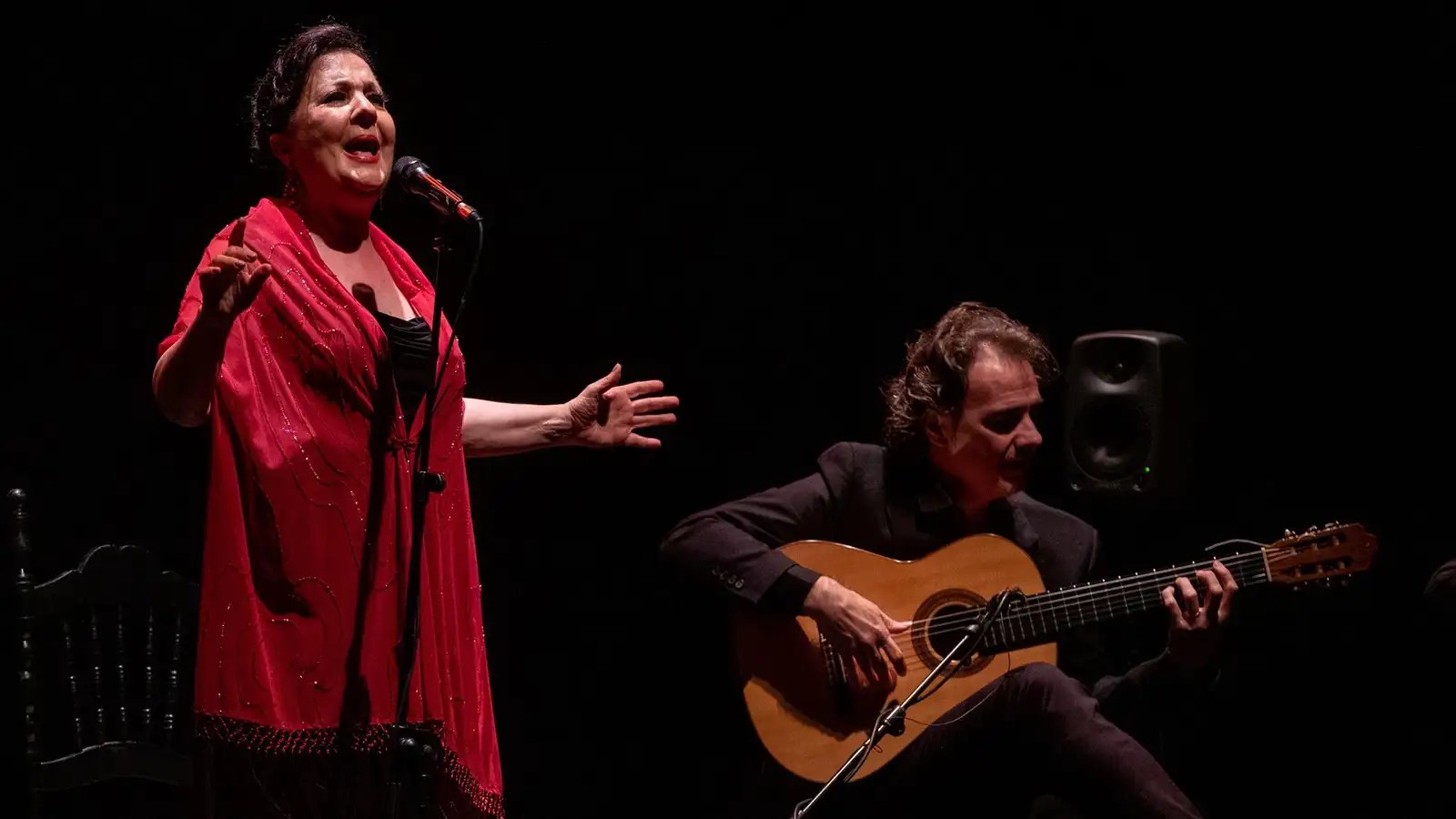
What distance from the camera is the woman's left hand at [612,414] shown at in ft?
8.66

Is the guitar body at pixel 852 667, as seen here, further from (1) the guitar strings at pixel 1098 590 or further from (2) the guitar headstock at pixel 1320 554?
(2) the guitar headstock at pixel 1320 554

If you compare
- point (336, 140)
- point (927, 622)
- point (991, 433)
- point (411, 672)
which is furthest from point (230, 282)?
point (991, 433)

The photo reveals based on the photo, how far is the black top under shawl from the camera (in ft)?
7.46

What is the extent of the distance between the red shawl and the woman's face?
0.34 ft

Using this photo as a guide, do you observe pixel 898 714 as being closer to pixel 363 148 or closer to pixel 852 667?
pixel 852 667

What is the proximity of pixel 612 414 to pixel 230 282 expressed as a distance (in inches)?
34.7

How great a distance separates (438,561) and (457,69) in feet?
5.93

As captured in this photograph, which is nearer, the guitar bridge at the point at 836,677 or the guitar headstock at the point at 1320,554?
the guitar headstock at the point at 1320,554

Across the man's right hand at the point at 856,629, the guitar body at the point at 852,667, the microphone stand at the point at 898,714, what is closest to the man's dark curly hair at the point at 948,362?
the guitar body at the point at 852,667

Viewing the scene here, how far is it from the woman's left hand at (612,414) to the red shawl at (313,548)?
427 millimetres

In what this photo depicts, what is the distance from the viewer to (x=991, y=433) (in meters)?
3.24

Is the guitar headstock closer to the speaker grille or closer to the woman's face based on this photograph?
the speaker grille

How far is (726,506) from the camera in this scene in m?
3.26

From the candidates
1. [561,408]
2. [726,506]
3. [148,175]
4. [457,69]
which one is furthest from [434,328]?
[457,69]
